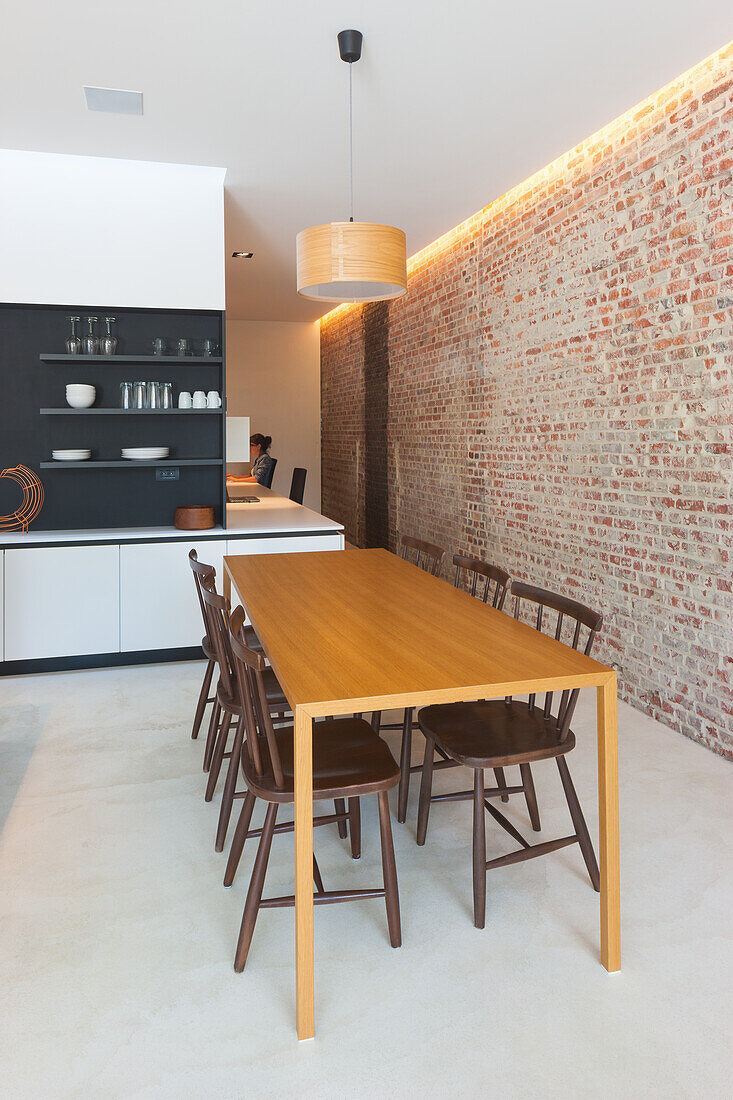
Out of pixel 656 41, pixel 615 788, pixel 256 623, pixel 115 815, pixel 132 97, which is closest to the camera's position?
pixel 615 788

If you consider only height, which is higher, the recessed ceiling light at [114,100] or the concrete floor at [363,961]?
the recessed ceiling light at [114,100]

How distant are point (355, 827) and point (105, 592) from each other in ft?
8.84

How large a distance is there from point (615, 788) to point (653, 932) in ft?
1.69

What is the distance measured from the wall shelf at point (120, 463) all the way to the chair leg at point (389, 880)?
132 inches

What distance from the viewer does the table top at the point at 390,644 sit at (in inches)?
78.5

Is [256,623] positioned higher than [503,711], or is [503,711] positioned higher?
[256,623]

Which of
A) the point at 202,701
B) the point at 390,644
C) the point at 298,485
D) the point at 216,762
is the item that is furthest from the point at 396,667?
the point at 298,485

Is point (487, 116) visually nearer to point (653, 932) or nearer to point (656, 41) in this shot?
point (656, 41)

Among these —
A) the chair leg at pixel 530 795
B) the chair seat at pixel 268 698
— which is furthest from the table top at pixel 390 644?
the chair leg at pixel 530 795

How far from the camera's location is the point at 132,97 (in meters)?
3.83

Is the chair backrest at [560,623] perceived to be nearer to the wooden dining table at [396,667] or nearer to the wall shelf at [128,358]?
the wooden dining table at [396,667]

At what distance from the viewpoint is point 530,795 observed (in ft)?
9.09

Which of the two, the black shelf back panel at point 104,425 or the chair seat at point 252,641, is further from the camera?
the black shelf back panel at point 104,425

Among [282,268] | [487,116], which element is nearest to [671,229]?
[487,116]
